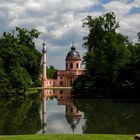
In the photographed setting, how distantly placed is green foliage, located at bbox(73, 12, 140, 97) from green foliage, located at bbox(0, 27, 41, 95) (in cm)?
925

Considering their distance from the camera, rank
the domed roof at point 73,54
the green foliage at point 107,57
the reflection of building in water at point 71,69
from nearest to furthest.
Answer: the green foliage at point 107,57 < the domed roof at point 73,54 < the reflection of building in water at point 71,69

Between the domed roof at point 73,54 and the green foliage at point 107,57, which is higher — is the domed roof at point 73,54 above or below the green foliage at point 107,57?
above

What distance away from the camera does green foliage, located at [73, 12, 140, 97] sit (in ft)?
194

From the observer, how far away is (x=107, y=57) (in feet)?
206

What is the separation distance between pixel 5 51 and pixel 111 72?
57.7 ft

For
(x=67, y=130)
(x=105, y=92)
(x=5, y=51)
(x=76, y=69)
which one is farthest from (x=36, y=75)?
(x=67, y=130)

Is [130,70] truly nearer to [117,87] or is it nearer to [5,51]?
[117,87]

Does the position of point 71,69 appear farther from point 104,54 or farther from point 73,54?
point 104,54

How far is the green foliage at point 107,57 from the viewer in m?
59.2

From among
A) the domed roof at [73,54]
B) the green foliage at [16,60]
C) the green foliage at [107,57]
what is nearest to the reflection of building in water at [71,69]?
the domed roof at [73,54]

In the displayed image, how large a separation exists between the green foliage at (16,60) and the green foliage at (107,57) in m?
9.25

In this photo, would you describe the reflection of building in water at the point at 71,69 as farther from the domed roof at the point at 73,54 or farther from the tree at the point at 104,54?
the tree at the point at 104,54

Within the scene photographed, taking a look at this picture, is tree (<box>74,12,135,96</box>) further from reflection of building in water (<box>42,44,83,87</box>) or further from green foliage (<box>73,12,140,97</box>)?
reflection of building in water (<box>42,44,83,87</box>)

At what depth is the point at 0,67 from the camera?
2499 inches
